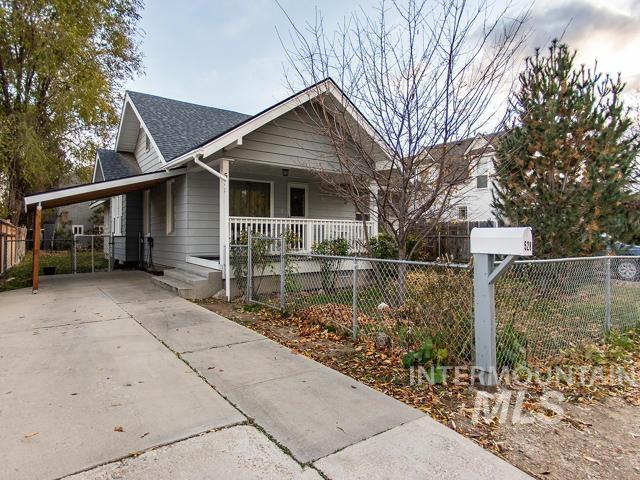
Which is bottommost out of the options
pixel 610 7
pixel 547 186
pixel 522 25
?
pixel 547 186

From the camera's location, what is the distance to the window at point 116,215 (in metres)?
14.0

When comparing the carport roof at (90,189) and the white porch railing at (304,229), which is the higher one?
the carport roof at (90,189)

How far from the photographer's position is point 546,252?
7676 millimetres

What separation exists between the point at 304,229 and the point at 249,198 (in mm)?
2248

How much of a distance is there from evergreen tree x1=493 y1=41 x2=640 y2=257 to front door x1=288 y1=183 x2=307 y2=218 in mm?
5590

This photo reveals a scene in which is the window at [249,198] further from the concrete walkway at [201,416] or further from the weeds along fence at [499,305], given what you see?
the concrete walkway at [201,416]

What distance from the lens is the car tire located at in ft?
20.0

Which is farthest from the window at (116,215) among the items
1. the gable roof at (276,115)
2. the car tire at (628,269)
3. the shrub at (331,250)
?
the car tire at (628,269)

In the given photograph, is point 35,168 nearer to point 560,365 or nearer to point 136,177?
point 136,177

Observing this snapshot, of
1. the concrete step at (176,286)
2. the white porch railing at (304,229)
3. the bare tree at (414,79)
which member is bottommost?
the concrete step at (176,286)

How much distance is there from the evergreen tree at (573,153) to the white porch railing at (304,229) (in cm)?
378

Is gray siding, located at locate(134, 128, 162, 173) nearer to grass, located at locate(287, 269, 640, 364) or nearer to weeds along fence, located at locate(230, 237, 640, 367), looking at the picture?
weeds along fence, located at locate(230, 237, 640, 367)

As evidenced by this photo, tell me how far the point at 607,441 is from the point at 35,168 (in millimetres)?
15235

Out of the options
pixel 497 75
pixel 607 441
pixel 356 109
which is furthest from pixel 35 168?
pixel 607 441
